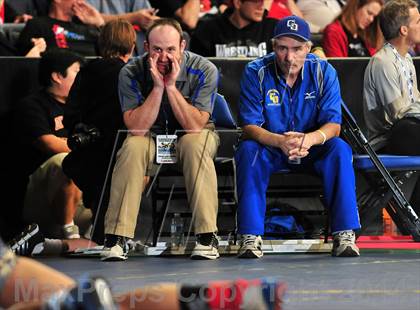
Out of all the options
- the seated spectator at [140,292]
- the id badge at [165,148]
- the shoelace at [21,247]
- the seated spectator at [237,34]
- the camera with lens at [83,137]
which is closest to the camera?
the seated spectator at [140,292]

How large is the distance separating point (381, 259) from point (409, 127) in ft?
4.47

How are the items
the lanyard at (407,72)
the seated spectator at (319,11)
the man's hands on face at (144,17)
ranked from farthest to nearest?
the seated spectator at (319,11) < the man's hands on face at (144,17) < the lanyard at (407,72)

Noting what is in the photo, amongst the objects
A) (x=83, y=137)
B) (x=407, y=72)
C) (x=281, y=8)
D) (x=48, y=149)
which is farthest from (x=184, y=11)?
(x=83, y=137)

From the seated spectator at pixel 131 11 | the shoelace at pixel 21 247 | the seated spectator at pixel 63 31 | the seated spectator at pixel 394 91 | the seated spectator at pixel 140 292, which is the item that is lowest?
the shoelace at pixel 21 247

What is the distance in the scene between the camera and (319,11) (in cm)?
1081

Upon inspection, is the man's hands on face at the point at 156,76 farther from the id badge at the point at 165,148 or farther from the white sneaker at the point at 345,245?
the white sneaker at the point at 345,245

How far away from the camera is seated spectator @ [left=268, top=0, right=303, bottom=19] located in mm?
10492

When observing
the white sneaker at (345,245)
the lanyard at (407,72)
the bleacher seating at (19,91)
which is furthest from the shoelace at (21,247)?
the lanyard at (407,72)

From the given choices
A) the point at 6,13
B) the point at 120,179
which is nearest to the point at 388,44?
the point at 120,179

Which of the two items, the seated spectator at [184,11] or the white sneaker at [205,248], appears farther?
the seated spectator at [184,11]

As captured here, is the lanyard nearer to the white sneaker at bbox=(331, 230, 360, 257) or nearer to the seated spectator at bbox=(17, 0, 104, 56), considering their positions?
the white sneaker at bbox=(331, 230, 360, 257)

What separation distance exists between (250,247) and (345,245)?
60cm

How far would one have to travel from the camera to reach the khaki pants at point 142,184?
698 cm

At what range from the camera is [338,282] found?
5766 millimetres
